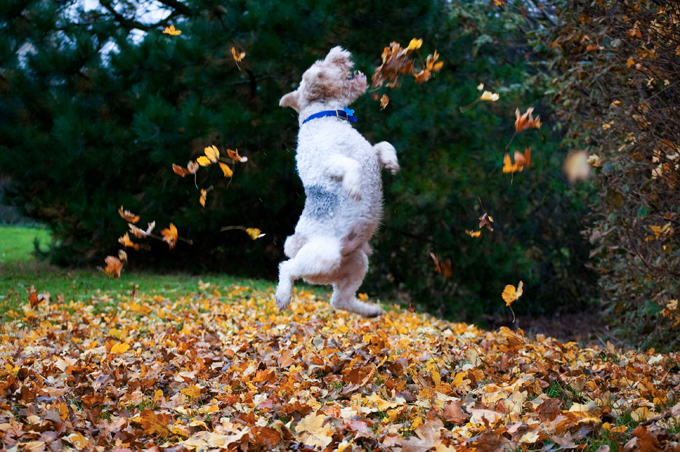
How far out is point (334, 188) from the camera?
313cm

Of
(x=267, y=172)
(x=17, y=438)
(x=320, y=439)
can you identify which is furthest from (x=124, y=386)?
(x=267, y=172)

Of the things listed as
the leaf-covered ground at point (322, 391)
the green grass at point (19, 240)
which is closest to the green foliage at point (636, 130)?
the leaf-covered ground at point (322, 391)

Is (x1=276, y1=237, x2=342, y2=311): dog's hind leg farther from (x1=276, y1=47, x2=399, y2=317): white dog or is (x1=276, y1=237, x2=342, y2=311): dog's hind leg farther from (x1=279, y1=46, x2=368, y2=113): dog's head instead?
(x1=279, y1=46, x2=368, y2=113): dog's head

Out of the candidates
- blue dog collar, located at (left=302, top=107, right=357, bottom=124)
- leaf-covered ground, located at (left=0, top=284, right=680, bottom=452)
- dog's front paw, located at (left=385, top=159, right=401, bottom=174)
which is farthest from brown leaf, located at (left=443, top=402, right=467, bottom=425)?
blue dog collar, located at (left=302, top=107, right=357, bottom=124)

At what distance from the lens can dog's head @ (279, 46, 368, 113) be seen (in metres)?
3.33

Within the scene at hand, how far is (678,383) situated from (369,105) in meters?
6.67

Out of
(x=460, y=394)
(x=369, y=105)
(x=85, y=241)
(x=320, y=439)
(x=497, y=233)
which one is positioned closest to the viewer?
(x=320, y=439)

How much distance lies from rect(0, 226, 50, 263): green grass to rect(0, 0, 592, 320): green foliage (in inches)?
65.2

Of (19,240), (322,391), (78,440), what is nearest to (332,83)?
(322,391)

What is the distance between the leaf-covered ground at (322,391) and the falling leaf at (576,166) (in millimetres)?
4367

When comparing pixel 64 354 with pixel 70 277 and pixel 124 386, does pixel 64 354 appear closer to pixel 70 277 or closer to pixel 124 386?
pixel 124 386

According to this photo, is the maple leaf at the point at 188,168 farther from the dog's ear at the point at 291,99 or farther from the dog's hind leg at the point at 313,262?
the dog's hind leg at the point at 313,262

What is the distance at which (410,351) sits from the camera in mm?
4633

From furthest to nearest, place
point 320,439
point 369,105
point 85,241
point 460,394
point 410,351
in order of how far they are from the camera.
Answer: point 85,241
point 369,105
point 410,351
point 460,394
point 320,439
